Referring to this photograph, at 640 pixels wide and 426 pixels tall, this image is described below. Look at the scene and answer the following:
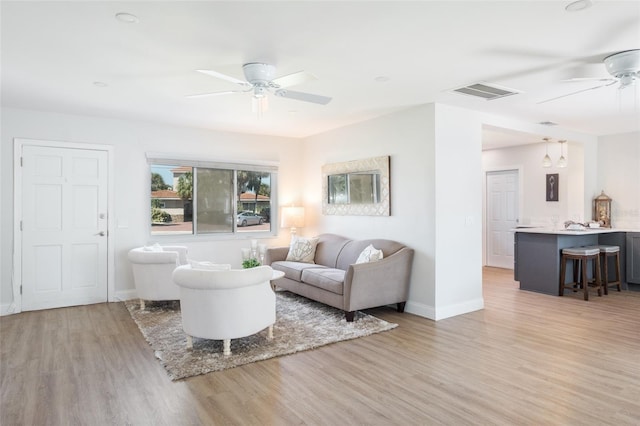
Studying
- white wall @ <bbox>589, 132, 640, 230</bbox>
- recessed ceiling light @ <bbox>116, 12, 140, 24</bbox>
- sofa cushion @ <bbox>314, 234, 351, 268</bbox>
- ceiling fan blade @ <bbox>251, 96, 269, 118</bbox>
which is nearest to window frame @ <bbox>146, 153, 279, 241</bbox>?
sofa cushion @ <bbox>314, 234, 351, 268</bbox>

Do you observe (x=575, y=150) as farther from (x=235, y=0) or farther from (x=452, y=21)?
(x=235, y=0)

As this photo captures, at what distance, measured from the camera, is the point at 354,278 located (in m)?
4.39

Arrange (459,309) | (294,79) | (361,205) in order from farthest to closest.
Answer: (361,205) → (459,309) → (294,79)

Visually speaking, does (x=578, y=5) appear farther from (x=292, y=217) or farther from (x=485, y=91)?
(x=292, y=217)

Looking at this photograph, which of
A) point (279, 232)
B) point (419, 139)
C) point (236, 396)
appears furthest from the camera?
point (279, 232)

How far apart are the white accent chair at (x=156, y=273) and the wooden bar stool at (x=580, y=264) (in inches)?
211

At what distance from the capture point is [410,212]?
5.01 metres

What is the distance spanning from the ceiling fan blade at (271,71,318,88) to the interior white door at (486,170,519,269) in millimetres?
6491

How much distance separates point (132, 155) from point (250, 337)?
11.1ft

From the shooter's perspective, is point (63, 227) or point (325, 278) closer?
point (325, 278)

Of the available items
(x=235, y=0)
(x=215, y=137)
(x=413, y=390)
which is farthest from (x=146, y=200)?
(x=413, y=390)

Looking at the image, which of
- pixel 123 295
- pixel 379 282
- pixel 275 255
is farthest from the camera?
pixel 275 255

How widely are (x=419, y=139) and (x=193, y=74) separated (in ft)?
8.79

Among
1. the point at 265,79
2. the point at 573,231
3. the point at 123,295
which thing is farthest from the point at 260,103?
the point at 573,231
